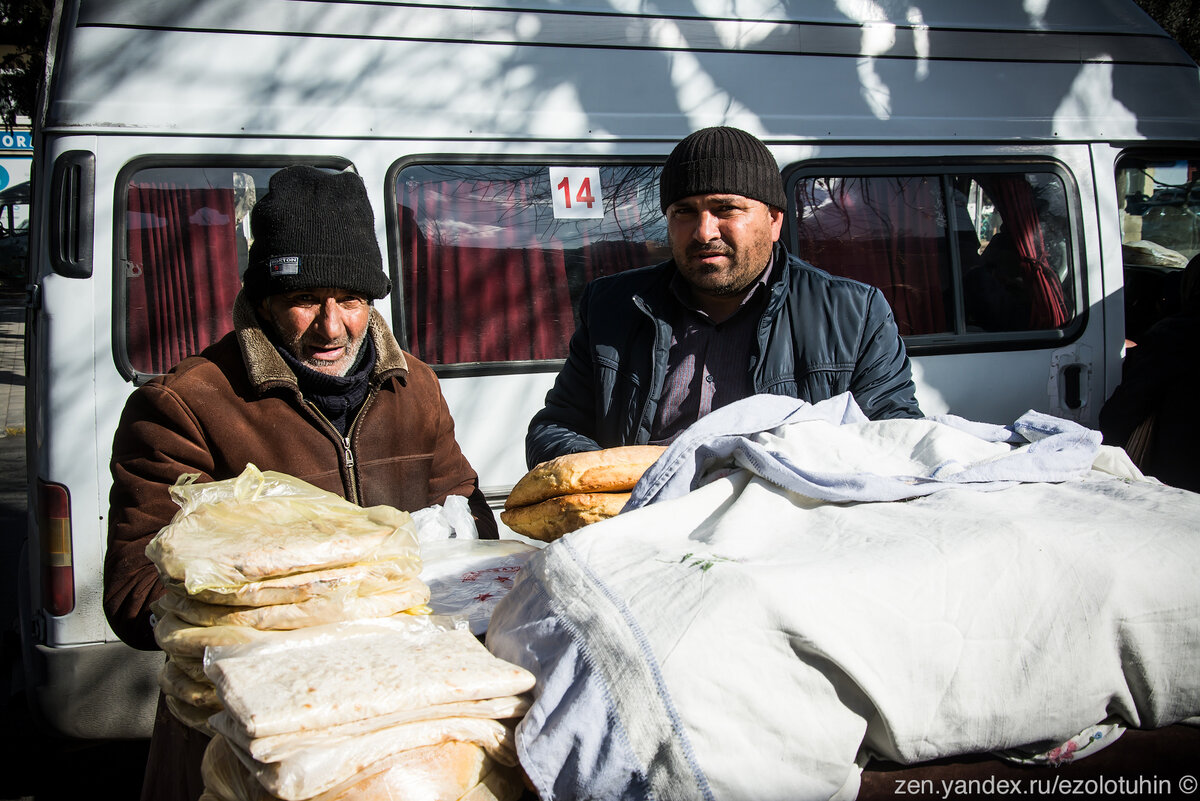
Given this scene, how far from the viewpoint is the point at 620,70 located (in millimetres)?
3645

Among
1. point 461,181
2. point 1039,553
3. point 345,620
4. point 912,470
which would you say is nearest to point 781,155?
point 461,181

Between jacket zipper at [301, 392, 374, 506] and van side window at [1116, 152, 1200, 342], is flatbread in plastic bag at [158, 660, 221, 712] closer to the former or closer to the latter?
jacket zipper at [301, 392, 374, 506]

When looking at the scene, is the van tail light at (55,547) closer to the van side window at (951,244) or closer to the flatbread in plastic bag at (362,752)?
the flatbread in plastic bag at (362,752)

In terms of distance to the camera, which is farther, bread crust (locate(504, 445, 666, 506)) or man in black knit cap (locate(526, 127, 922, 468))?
man in black knit cap (locate(526, 127, 922, 468))

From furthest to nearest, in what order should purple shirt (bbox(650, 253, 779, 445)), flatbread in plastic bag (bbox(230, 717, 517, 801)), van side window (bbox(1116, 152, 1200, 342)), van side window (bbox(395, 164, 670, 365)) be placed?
van side window (bbox(1116, 152, 1200, 342)) → van side window (bbox(395, 164, 670, 365)) → purple shirt (bbox(650, 253, 779, 445)) → flatbread in plastic bag (bbox(230, 717, 517, 801))

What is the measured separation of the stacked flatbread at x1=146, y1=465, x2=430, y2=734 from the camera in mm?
1279

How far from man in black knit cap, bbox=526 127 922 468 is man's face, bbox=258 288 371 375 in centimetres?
55

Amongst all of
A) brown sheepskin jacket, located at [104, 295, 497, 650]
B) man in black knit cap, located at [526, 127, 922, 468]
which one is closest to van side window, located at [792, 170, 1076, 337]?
man in black knit cap, located at [526, 127, 922, 468]

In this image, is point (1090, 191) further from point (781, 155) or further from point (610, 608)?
point (610, 608)

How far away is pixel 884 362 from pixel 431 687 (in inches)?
63.2

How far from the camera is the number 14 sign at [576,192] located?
12.0 feet

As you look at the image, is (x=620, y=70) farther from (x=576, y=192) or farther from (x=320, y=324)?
(x=320, y=324)

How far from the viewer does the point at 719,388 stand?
242 centimetres

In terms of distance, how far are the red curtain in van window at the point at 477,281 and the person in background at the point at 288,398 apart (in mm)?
1363
